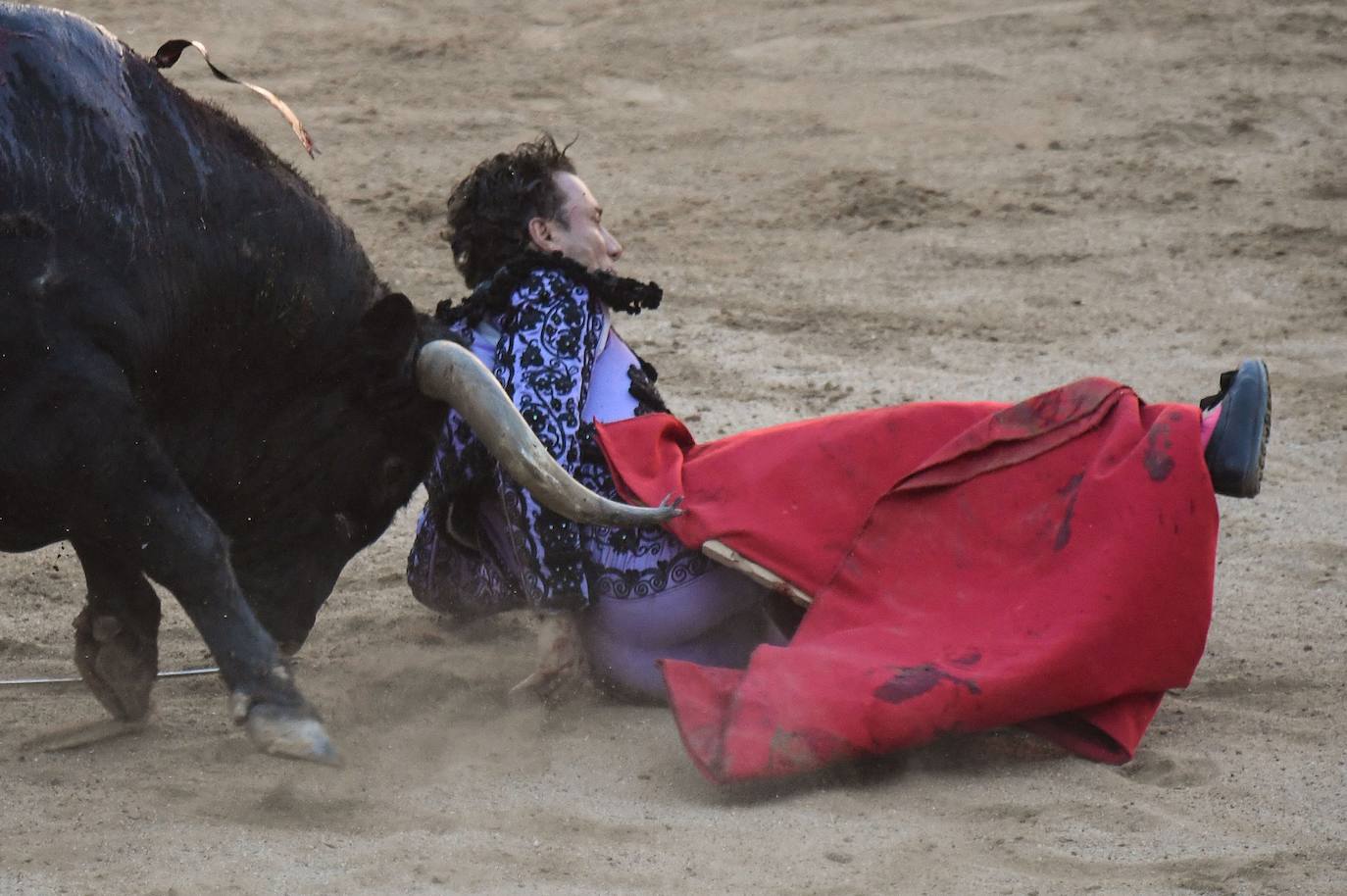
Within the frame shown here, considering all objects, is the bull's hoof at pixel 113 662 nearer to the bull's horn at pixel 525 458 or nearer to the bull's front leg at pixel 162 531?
the bull's front leg at pixel 162 531

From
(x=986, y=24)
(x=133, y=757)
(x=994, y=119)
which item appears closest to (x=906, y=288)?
(x=994, y=119)

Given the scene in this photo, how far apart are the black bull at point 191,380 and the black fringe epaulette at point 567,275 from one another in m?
0.22

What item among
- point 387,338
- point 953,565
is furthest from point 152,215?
point 953,565

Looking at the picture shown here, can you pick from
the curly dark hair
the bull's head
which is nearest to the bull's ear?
the bull's head

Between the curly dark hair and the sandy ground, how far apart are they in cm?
92

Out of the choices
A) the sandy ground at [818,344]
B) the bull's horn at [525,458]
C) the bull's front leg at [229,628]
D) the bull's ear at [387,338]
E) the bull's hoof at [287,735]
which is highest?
the bull's ear at [387,338]

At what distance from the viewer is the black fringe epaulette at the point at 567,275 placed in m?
4.38

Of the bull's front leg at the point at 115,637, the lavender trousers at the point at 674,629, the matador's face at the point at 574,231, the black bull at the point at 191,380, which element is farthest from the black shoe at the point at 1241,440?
the bull's front leg at the point at 115,637

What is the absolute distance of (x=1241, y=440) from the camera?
13.0 feet

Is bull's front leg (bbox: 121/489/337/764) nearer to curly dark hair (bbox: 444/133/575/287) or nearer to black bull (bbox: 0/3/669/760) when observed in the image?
black bull (bbox: 0/3/669/760)

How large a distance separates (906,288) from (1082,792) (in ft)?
12.5

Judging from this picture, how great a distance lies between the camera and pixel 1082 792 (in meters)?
3.75

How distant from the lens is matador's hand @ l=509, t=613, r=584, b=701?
432 cm

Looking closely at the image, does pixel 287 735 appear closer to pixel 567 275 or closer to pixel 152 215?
pixel 152 215
